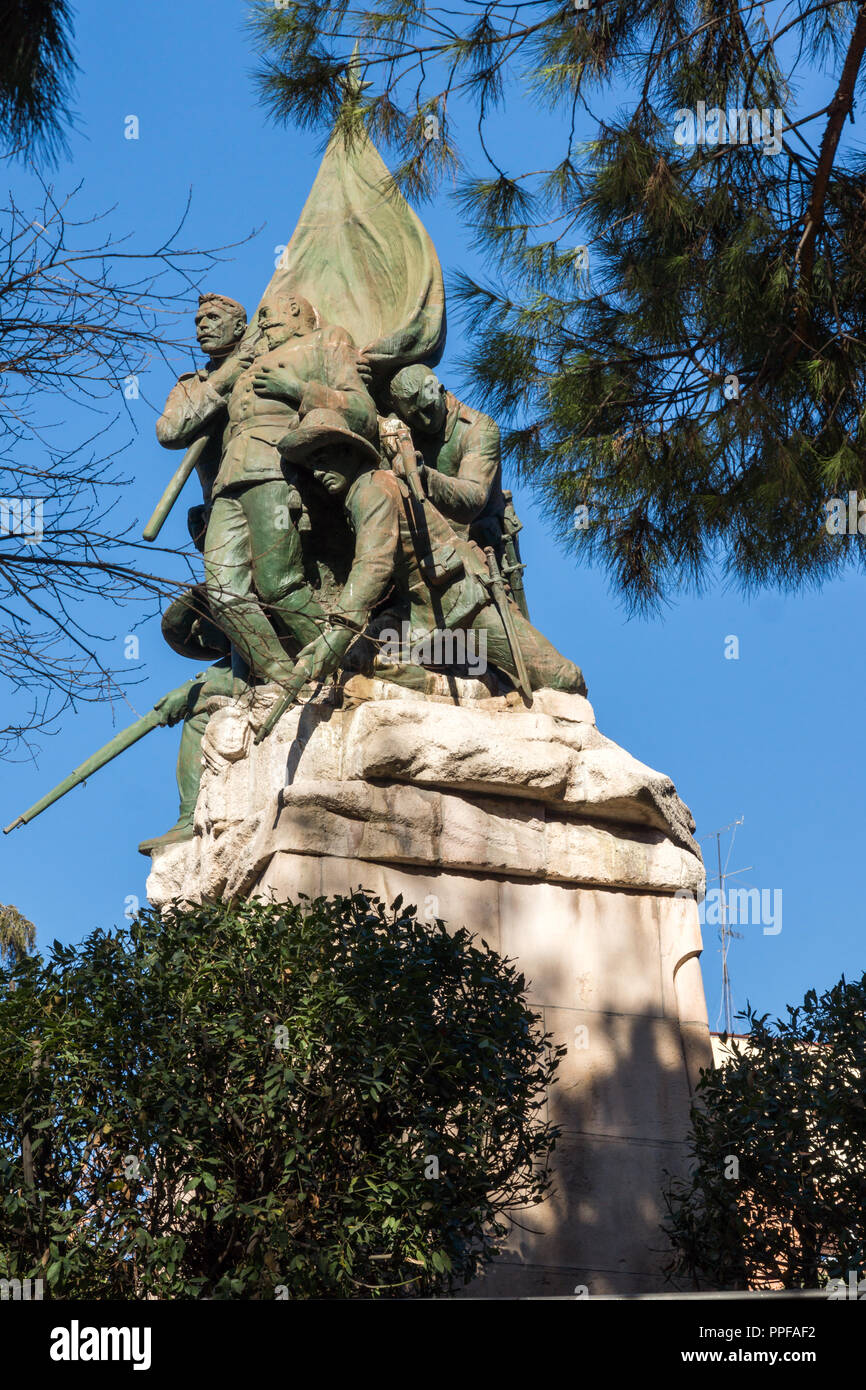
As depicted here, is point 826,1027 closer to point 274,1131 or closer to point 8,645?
point 274,1131

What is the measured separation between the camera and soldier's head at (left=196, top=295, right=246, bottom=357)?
351 inches

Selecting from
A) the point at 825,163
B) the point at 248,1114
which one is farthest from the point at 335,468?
the point at 248,1114

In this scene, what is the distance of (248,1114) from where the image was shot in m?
5.31

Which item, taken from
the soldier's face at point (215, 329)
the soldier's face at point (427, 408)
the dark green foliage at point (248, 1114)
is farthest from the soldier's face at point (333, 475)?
the dark green foliage at point (248, 1114)

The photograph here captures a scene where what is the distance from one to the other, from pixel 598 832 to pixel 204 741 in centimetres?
188

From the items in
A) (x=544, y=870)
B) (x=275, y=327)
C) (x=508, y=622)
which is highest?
(x=275, y=327)

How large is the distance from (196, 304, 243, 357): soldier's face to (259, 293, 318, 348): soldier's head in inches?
6.9

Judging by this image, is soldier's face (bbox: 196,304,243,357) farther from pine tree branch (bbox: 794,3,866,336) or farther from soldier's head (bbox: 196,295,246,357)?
pine tree branch (bbox: 794,3,866,336)

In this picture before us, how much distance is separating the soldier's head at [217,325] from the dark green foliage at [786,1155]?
4507 mm

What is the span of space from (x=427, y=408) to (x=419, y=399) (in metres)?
0.06

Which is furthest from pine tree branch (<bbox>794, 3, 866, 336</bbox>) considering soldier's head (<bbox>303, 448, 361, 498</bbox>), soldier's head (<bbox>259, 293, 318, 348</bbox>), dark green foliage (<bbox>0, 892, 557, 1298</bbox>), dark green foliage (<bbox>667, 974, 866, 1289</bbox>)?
dark green foliage (<bbox>0, 892, 557, 1298</bbox>)

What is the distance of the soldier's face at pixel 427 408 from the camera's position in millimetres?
8523

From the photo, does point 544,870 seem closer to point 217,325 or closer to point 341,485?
point 341,485
